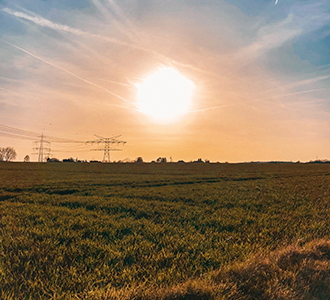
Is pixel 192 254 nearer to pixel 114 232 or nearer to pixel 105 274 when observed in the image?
pixel 105 274

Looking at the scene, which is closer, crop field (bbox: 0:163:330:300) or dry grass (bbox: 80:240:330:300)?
dry grass (bbox: 80:240:330:300)

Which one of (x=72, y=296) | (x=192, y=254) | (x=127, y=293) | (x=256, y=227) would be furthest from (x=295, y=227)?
(x=72, y=296)

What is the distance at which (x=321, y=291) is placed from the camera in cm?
383

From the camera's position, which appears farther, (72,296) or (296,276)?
(296,276)

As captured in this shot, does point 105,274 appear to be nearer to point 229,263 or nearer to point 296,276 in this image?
point 229,263

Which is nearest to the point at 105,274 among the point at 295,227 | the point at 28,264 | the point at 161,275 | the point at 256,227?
the point at 161,275

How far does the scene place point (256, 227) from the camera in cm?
793

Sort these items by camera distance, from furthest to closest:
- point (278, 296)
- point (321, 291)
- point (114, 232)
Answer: point (114, 232) < point (321, 291) < point (278, 296)

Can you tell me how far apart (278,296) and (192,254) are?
2.14 metres

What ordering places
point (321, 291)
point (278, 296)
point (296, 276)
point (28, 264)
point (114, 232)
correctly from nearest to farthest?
point (278, 296), point (321, 291), point (296, 276), point (28, 264), point (114, 232)

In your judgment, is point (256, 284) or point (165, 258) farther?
point (165, 258)

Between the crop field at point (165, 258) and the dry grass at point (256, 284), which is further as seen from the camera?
the crop field at point (165, 258)

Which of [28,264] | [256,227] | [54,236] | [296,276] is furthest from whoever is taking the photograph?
[256,227]

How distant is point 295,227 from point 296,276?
4.39 meters
